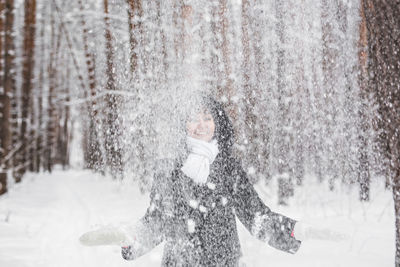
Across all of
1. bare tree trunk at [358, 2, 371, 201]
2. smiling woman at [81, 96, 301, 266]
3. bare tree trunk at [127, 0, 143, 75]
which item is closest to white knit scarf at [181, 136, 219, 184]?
smiling woman at [81, 96, 301, 266]

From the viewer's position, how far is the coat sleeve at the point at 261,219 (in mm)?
2088

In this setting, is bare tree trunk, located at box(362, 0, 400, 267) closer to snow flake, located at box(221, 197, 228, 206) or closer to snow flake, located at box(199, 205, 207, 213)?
snow flake, located at box(221, 197, 228, 206)

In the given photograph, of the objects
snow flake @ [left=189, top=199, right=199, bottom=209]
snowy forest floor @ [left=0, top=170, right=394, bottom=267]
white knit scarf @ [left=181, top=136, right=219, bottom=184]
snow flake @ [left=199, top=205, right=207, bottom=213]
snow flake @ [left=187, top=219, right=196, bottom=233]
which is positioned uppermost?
white knit scarf @ [left=181, top=136, right=219, bottom=184]

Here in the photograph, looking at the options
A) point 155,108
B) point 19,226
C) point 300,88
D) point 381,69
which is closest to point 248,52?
point 300,88

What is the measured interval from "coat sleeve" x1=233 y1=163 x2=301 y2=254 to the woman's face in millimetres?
300

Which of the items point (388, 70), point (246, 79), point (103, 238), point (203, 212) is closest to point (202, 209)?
point (203, 212)

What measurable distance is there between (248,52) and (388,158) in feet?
16.4

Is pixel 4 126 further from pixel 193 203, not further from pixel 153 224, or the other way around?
pixel 193 203

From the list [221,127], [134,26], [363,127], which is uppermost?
[134,26]

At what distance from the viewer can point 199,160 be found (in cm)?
216

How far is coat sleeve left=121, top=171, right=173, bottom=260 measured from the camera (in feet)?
6.73

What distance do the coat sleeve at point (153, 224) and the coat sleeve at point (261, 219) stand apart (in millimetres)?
496

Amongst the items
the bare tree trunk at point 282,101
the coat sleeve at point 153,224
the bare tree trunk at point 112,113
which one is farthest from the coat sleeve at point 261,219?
the bare tree trunk at point 112,113

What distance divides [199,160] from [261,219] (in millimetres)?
570
